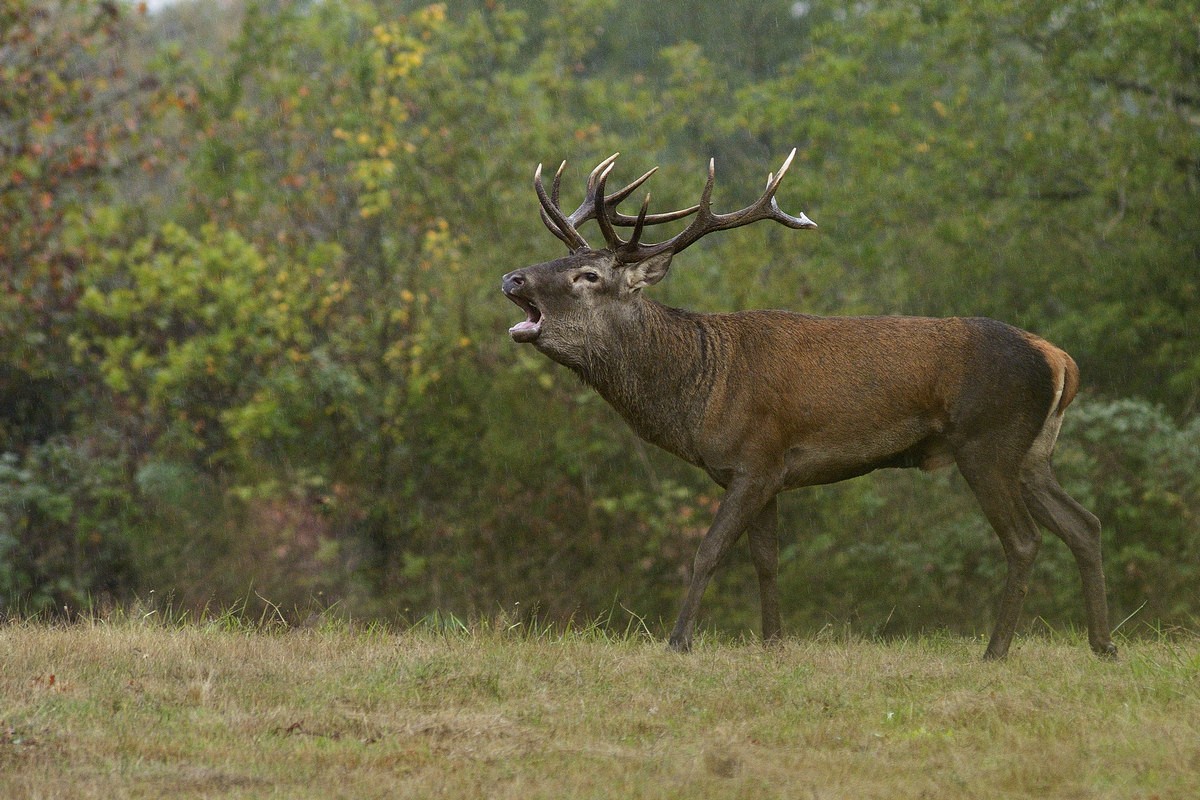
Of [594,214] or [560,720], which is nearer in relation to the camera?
[560,720]

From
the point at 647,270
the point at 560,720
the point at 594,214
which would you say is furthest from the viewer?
the point at 594,214

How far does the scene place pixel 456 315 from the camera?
16875mm

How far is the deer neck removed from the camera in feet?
29.3

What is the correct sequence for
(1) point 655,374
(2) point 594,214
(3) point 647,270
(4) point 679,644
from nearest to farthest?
1. (4) point 679,644
2. (1) point 655,374
3. (3) point 647,270
4. (2) point 594,214

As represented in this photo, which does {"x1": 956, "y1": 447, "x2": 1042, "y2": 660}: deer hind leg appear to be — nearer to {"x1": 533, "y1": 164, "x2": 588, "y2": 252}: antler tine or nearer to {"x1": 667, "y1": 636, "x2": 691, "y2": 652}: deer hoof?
{"x1": 667, "y1": 636, "x2": 691, "y2": 652}: deer hoof

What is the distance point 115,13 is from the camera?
674 inches

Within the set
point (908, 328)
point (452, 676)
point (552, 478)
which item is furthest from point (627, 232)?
point (452, 676)

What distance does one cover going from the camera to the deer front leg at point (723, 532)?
853 cm

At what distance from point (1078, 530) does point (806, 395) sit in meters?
1.75

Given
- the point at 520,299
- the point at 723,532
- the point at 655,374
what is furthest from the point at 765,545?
the point at 520,299

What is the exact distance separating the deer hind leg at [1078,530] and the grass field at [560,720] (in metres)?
0.34

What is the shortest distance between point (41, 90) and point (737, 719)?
1330 centimetres

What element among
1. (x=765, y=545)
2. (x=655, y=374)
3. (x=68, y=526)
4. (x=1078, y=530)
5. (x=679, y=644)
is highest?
(x=655, y=374)

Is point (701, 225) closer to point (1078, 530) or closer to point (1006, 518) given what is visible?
point (1006, 518)
